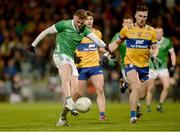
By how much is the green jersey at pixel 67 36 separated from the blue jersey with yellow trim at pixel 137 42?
112 cm

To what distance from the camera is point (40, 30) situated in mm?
31172

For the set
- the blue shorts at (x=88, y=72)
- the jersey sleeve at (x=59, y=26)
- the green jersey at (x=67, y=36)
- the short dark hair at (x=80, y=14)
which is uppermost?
the short dark hair at (x=80, y=14)

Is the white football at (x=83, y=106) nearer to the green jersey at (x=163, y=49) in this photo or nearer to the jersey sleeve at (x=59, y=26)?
the jersey sleeve at (x=59, y=26)

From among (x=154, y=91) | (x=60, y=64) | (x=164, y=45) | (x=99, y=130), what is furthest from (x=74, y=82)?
(x=154, y=91)

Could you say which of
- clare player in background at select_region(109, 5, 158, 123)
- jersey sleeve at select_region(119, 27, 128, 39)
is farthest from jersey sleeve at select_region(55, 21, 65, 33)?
jersey sleeve at select_region(119, 27, 128, 39)

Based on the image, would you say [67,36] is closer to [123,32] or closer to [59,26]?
[59,26]

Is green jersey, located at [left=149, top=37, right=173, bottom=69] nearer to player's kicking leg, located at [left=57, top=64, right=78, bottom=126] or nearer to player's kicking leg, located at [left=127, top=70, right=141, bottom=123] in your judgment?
player's kicking leg, located at [left=127, top=70, right=141, bottom=123]

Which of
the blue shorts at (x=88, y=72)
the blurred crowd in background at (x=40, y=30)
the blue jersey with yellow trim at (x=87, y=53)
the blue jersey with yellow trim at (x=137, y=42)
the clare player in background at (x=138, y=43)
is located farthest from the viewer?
the blurred crowd in background at (x=40, y=30)

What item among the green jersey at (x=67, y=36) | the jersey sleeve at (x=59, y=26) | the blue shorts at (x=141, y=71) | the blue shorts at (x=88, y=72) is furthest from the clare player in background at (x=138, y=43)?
the blue shorts at (x=88, y=72)

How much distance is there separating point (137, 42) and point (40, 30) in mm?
15509

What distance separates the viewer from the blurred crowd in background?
97.8 feet

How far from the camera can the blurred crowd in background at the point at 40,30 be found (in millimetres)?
29797

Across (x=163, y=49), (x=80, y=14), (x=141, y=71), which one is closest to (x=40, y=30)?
(x=163, y=49)

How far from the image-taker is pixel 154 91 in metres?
29.2
